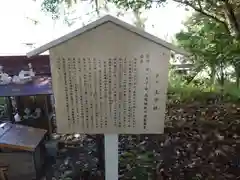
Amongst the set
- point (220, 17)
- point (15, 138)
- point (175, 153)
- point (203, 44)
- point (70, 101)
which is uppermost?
point (220, 17)

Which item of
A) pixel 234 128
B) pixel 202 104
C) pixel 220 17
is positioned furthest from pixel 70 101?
pixel 220 17

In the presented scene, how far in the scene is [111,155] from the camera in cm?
254

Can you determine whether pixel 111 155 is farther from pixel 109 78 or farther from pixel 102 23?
pixel 102 23

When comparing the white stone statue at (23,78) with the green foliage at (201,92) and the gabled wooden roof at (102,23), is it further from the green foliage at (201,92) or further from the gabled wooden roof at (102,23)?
the green foliage at (201,92)

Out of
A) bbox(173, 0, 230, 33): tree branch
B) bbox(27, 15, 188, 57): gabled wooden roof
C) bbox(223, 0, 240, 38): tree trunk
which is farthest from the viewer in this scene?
bbox(173, 0, 230, 33): tree branch

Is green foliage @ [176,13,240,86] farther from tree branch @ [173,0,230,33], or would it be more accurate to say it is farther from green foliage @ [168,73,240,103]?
green foliage @ [168,73,240,103]

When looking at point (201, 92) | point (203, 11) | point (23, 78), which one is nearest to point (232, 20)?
point (203, 11)

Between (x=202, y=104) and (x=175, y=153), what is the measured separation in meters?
1.58

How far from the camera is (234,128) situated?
3.94m

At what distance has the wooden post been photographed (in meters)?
2.49

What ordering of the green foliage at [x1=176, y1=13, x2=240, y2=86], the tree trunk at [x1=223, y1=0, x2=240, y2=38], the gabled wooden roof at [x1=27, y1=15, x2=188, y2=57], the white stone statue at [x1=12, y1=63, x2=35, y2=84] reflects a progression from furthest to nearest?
the tree trunk at [x1=223, y1=0, x2=240, y2=38]
the green foliage at [x1=176, y1=13, x2=240, y2=86]
the white stone statue at [x1=12, y1=63, x2=35, y2=84]
the gabled wooden roof at [x1=27, y1=15, x2=188, y2=57]

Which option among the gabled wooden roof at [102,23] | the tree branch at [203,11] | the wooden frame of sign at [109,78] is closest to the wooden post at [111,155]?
the wooden frame of sign at [109,78]

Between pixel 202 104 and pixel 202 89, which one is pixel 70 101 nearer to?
pixel 202 104

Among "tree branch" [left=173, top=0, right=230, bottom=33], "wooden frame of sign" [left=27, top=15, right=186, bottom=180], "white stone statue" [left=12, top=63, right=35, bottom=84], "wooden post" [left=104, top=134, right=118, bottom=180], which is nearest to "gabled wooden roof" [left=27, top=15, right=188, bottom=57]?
"wooden frame of sign" [left=27, top=15, right=186, bottom=180]
